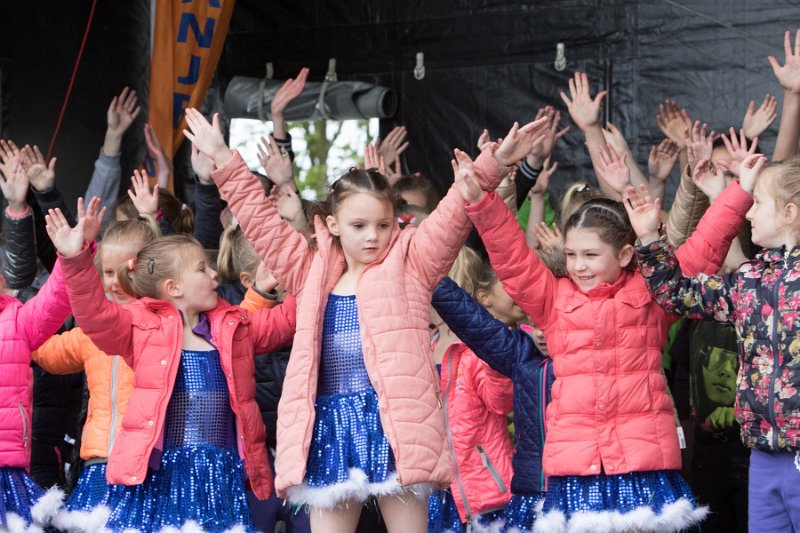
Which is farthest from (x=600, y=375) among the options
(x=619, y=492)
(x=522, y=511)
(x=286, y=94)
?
(x=286, y=94)

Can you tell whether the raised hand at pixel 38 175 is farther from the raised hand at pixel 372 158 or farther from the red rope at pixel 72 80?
the raised hand at pixel 372 158

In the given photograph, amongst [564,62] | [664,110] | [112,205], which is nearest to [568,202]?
[664,110]

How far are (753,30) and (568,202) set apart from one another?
1.33 m

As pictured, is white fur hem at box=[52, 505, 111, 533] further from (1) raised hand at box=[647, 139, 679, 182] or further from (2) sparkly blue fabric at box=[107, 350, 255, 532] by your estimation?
(1) raised hand at box=[647, 139, 679, 182]

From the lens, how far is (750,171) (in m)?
3.90

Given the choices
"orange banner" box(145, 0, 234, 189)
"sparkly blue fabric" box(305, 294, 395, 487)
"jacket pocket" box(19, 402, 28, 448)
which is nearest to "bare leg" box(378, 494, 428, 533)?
"sparkly blue fabric" box(305, 294, 395, 487)

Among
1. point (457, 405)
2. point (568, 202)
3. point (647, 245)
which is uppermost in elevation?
point (568, 202)

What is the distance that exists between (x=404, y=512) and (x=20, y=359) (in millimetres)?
1665

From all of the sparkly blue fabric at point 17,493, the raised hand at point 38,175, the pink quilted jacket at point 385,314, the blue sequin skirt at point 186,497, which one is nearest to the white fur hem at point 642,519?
the pink quilted jacket at point 385,314

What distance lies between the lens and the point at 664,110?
18.8ft

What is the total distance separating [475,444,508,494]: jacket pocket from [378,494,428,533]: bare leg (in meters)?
0.86

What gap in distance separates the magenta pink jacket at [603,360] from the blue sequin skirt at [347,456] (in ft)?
1.99

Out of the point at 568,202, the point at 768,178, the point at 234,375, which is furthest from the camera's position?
the point at 568,202

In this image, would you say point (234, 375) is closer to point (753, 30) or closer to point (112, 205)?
point (112, 205)
